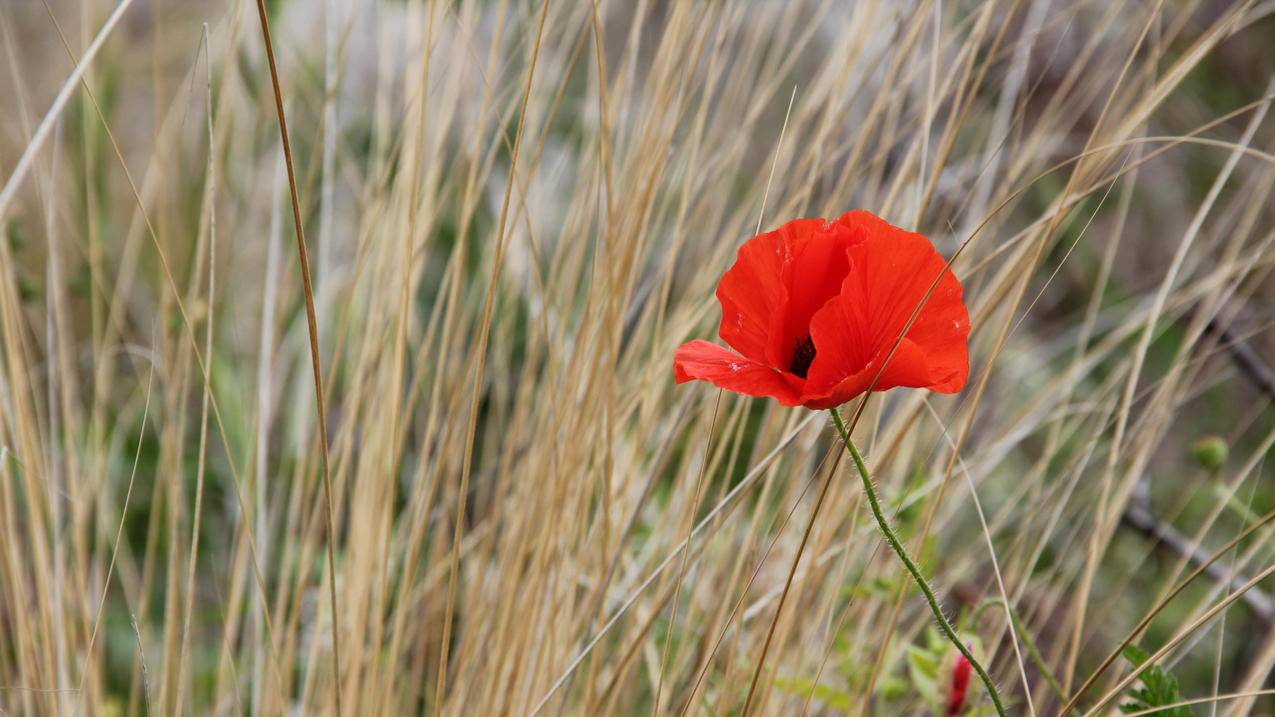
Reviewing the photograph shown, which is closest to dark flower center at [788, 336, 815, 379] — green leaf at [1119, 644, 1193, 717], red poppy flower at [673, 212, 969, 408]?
red poppy flower at [673, 212, 969, 408]

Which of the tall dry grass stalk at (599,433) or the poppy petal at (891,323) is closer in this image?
the poppy petal at (891,323)

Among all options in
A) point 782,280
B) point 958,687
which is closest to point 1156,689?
point 958,687

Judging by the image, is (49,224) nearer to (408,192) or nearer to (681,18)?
(408,192)

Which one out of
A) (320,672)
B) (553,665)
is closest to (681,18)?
(553,665)

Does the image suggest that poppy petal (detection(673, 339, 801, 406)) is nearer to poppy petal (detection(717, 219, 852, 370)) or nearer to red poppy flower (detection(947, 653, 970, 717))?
poppy petal (detection(717, 219, 852, 370))

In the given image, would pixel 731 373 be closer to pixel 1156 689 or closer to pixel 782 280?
pixel 782 280

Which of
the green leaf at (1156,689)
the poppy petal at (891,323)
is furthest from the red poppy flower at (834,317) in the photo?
the green leaf at (1156,689)

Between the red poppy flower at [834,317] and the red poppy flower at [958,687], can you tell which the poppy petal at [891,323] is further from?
the red poppy flower at [958,687]
